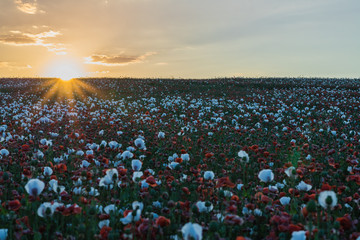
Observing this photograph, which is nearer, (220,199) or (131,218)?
(131,218)

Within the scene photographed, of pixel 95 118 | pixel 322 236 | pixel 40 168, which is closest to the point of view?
pixel 322 236

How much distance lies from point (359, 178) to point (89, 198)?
304cm

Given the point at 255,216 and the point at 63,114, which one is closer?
the point at 255,216

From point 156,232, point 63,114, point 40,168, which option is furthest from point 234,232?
point 63,114

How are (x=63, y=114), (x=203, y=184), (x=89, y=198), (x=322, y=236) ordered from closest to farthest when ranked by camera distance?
1. (x=322, y=236)
2. (x=89, y=198)
3. (x=203, y=184)
4. (x=63, y=114)

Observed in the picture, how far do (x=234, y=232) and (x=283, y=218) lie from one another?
579 mm

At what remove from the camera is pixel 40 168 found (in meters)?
4.74

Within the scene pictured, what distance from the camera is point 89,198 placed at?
372cm

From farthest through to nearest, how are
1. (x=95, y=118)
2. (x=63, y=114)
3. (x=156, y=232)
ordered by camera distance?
(x=63, y=114) < (x=95, y=118) < (x=156, y=232)

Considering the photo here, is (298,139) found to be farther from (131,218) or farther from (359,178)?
(131,218)

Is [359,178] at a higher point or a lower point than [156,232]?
higher

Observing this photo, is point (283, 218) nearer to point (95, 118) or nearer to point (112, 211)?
point (112, 211)

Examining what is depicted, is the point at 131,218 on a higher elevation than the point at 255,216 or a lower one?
higher

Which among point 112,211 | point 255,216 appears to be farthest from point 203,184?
point 112,211
